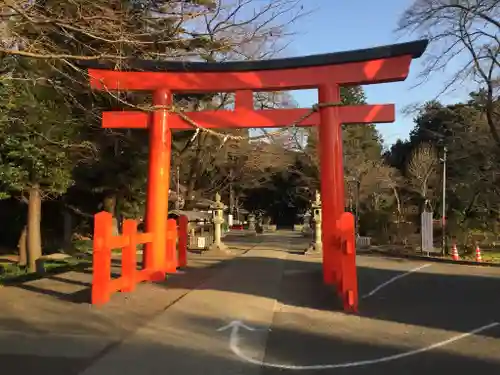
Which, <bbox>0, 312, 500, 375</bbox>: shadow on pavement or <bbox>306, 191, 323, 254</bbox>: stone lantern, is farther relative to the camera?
<bbox>306, 191, 323, 254</bbox>: stone lantern

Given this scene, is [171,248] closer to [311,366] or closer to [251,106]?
[251,106]

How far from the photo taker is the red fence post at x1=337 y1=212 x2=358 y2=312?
9.01 metres

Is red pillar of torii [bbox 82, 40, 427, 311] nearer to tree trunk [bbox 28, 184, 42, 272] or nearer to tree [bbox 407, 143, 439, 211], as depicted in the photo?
tree trunk [bbox 28, 184, 42, 272]

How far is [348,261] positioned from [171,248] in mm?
6404

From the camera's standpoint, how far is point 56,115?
15.5 meters

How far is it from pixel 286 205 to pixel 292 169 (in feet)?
62.1

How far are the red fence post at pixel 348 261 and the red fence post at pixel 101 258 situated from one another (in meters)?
3.90

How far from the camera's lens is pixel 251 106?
13.1m

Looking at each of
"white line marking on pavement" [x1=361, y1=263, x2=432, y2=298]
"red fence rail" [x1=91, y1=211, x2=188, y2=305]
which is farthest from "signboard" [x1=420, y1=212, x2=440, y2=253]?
"red fence rail" [x1=91, y1=211, x2=188, y2=305]

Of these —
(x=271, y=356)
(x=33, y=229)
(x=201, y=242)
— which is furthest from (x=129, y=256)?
(x=201, y=242)

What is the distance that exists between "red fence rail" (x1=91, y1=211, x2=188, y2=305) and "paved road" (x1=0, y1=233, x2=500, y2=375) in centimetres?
45

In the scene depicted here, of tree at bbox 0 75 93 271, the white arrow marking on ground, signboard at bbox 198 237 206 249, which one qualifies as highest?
tree at bbox 0 75 93 271

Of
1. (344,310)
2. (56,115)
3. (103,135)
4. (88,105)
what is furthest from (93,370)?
(103,135)

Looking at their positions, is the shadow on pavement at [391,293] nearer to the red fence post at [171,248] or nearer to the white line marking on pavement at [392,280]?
the white line marking on pavement at [392,280]
